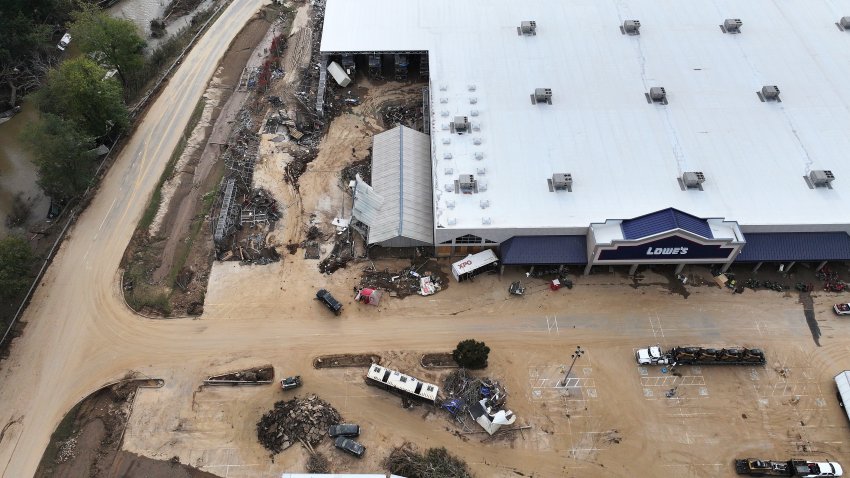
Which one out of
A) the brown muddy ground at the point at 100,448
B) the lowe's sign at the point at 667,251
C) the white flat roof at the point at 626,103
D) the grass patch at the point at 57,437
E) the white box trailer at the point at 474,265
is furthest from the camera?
the white flat roof at the point at 626,103

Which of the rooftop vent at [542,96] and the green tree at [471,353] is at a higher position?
the rooftop vent at [542,96]

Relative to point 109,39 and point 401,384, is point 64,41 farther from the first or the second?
point 401,384

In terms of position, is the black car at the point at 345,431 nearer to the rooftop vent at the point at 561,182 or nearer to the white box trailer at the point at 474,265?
the white box trailer at the point at 474,265

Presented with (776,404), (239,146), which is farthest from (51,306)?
(776,404)

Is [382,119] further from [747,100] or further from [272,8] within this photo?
[747,100]

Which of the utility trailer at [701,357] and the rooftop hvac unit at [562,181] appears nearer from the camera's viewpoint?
the utility trailer at [701,357]

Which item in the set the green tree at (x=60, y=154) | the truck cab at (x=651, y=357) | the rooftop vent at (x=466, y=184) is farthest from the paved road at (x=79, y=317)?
the truck cab at (x=651, y=357)

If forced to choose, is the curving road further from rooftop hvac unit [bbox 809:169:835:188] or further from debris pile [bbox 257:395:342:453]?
rooftop hvac unit [bbox 809:169:835:188]
